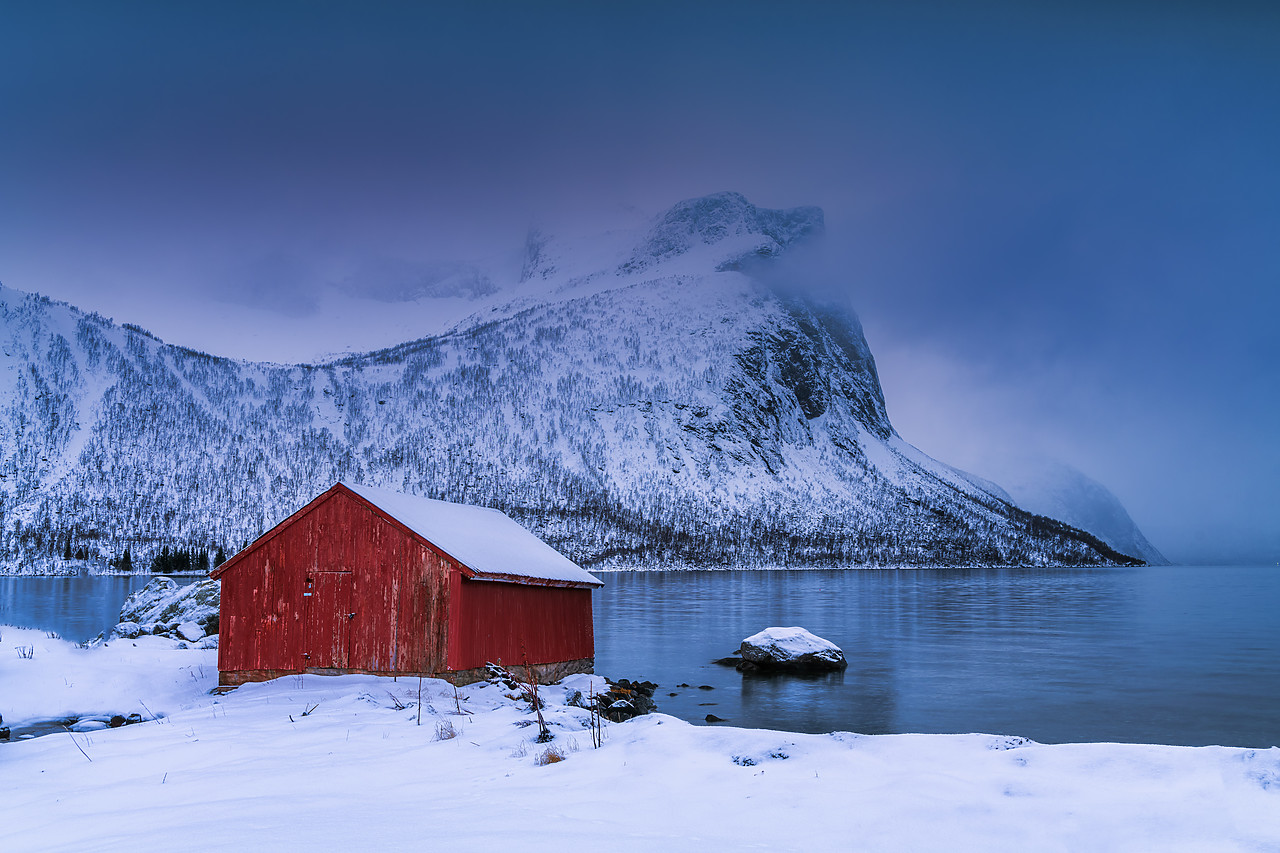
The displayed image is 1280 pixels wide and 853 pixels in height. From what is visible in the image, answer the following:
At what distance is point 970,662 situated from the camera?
128ft

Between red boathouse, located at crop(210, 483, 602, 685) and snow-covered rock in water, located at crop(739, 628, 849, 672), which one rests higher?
red boathouse, located at crop(210, 483, 602, 685)

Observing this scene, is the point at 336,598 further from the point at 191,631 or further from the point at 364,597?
the point at 191,631

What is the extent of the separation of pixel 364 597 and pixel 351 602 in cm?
35

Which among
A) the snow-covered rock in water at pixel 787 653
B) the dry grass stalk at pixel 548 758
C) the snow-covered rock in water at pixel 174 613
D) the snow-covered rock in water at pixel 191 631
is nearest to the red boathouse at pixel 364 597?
the dry grass stalk at pixel 548 758

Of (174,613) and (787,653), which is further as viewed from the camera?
(787,653)

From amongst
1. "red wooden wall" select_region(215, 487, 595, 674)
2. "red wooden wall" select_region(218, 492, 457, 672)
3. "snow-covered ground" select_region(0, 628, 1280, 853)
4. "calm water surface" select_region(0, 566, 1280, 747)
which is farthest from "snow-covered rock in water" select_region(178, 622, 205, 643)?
"snow-covered ground" select_region(0, 628, 1280, 853)

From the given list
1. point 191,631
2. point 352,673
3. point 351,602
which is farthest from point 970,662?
point 191,631

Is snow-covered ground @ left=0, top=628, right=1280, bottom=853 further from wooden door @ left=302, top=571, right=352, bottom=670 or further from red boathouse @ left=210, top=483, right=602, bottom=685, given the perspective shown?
wooden door @ left=302, top=571, right=352, bottom=670

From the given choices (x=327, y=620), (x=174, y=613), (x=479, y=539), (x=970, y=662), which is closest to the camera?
(x=327, y=620)

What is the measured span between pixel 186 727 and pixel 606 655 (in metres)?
26.5

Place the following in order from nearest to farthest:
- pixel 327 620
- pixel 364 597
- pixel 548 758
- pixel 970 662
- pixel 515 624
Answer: pixel 548 758 < pixel 364 597 < pixel 327 620 < pixel 515 624 < pixel 970 662

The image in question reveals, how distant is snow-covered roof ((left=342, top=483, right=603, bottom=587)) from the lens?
20.1 m

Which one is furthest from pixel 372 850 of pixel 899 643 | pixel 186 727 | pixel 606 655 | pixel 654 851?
pixel 899 643

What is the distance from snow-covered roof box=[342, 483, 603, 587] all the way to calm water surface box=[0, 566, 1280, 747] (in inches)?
221
